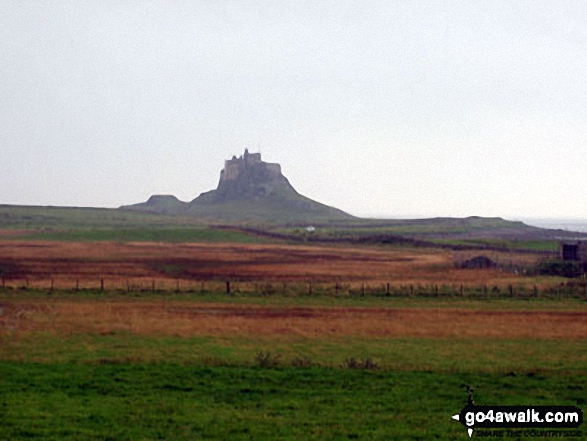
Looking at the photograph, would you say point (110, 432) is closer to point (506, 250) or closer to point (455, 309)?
point (455, 309)

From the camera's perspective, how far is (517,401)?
15.7 meters

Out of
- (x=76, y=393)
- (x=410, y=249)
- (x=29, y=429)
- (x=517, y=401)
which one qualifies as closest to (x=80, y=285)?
(x=76, y=393)

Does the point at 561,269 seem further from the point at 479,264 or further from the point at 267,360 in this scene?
the point at 267,360

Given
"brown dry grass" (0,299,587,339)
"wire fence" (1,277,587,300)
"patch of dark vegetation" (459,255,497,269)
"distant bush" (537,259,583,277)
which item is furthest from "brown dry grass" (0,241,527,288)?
"brown dry grass" (0,299,587,339)

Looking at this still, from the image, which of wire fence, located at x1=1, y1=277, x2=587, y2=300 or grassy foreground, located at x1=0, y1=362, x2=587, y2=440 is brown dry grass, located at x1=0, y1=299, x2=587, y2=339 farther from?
grassy foreground, located at x1=0, y1=362, x2=587, y2=440

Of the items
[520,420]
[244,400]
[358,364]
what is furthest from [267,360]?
[520,420]

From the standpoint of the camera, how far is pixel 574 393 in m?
16.5

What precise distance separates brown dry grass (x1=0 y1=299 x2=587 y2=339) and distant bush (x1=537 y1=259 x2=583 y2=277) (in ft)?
78.9

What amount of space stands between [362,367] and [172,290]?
2488cm

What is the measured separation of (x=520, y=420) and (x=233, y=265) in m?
52.9

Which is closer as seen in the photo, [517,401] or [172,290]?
[517,401]

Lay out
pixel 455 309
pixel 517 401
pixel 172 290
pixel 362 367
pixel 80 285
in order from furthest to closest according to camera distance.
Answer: pixel 80 285 < pixel 172 290 < pixel 455 309 < pixel 362 367 < pixel 517 401

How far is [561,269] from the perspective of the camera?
185 feet

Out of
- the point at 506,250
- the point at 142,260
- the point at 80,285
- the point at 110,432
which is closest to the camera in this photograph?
the point at 110,432
